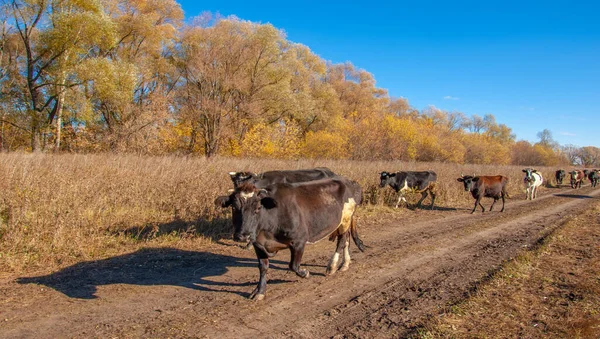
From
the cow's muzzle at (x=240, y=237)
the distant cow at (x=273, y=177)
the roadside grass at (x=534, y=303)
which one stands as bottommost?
the roadside grass at (x=534, y=303)

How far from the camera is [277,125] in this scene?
30.3m

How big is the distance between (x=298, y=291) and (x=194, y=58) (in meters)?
24.0

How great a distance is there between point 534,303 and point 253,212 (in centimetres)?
433

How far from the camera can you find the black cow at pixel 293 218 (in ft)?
16.0

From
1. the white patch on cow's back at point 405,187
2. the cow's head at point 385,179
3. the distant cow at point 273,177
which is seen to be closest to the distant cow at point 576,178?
the white patch on cow's back at point 405,187

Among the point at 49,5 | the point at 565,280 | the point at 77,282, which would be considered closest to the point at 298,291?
the point at 77,282

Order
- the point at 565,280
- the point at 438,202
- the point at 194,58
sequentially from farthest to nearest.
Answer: the point at 194,58
the point at 438,202
the point at 565,280

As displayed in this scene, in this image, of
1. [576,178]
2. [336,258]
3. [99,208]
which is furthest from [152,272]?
[576,178]

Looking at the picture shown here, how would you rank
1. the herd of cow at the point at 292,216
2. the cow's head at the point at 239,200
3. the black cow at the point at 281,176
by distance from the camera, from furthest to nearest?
the black cow at the point at 281,176, the herd of cow at the point at 292,216, the cow's head at the point at 239,200

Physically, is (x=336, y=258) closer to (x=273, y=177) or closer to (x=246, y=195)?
(x=246, y=195)

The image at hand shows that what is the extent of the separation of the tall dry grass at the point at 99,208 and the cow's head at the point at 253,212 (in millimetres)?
3588

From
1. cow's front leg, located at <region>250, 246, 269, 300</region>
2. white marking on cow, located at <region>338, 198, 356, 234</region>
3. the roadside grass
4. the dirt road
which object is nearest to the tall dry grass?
the dirt road

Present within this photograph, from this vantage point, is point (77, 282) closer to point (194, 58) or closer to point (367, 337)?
point (367, 337)

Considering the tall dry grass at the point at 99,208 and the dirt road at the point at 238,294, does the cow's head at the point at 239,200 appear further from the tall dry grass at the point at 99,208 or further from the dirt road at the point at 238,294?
the tall dry grass at the point at 99,208
